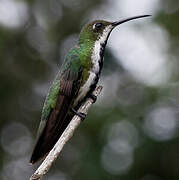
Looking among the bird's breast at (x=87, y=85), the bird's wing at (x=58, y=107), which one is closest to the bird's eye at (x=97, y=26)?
the bird's wing at (x=58, y=107)

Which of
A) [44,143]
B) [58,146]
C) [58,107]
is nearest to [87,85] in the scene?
[58,107]

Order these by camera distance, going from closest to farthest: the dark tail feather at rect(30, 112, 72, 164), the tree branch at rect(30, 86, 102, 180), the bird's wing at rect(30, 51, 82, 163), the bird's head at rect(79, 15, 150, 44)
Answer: the tree branch at rect(30, 86, 102, 180) → the dark tail feather at rect(30, 112, 72, 164) → the bird's wing at rect(30, 51, 82, 163) → the bird's head at rect(79, 15, 150, 44)

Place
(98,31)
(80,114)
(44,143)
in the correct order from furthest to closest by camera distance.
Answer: (98,31) → (44,143) → (80,114)

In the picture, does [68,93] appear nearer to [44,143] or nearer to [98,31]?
[44,143]

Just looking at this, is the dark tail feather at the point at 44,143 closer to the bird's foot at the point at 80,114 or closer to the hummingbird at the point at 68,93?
the hummingbird at the point at 68,93

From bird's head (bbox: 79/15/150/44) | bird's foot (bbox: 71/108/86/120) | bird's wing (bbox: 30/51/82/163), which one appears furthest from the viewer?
bird's head (bbox: 79/15/150/44)

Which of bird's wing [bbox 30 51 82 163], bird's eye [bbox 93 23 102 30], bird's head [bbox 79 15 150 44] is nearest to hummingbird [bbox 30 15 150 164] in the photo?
bird's wing [bbox 30 51 82 163]

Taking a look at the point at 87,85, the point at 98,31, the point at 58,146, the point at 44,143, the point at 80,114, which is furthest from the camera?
the point at 98,31

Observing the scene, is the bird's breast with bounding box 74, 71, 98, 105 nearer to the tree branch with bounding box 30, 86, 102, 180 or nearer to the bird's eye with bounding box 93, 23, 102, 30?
the tree branch with bounding box 30, 86, 102, 180

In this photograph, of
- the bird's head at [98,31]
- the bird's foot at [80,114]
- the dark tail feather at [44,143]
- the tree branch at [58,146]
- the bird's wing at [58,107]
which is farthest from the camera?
the bird's head at [98,31]
